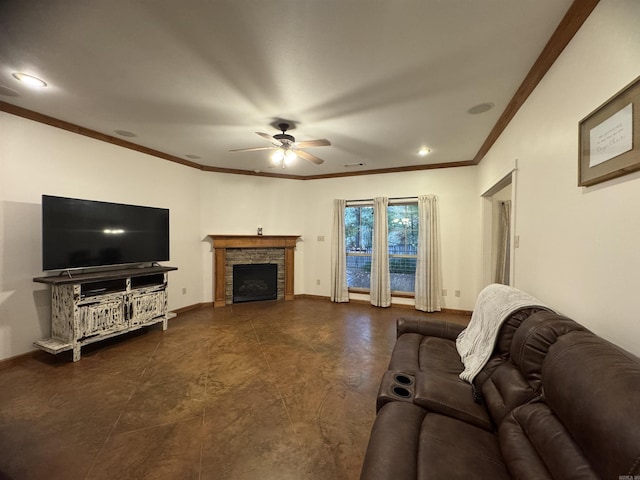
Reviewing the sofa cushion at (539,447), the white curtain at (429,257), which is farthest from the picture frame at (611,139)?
the white curtain at (429,257)

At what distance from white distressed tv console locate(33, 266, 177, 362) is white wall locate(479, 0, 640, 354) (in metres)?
4.15

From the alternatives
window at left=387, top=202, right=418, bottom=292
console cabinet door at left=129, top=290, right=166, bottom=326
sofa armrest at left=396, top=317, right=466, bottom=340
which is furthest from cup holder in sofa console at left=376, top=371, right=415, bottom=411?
window at left=387, top=202, right=418, bottom=292

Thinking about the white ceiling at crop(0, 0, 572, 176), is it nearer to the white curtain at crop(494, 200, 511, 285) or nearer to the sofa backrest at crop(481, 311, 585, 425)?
the white curtain at crop(494, 200, 511, 285)

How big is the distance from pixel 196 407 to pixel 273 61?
2.77m

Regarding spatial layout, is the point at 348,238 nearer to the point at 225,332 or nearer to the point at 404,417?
the point at 225,332

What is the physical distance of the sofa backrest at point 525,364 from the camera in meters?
1.21

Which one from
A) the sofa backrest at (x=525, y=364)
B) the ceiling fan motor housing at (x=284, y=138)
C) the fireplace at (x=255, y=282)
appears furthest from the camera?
the fireplace at (x=255, y=282)

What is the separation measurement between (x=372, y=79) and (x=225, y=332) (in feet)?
11.6

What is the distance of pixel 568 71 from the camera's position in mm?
1599

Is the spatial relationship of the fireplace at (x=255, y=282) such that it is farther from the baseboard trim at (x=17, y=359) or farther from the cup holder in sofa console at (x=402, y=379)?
the cup holder in sofa console at (x=402, y=379)

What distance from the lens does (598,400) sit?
781 millimetres

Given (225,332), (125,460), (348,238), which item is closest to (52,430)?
(125,460)

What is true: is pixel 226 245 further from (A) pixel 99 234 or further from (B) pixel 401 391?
(B) pixel 401 391

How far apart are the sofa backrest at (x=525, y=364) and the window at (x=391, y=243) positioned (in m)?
3.65
